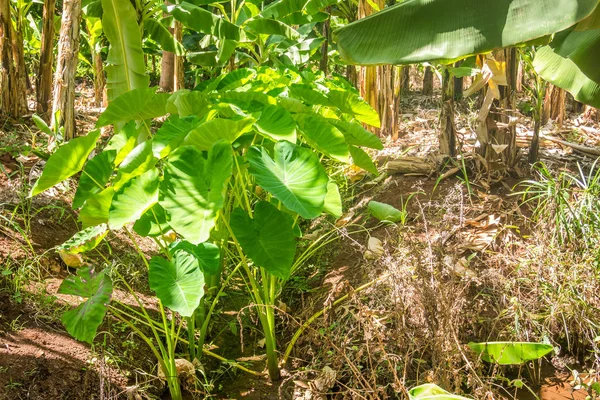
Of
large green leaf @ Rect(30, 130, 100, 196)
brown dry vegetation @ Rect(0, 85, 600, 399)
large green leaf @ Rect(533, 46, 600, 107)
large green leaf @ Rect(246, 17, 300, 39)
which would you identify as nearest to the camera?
large green leaf @ Rect(30, 130, 100, 196)

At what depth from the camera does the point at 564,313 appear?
9.24ft

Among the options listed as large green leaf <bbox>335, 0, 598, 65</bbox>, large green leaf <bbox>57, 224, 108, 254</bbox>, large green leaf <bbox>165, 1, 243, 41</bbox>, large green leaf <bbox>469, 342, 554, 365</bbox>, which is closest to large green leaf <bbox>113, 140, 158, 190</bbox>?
large green leaf <bbox>57, 224, 108, 254</bbox>

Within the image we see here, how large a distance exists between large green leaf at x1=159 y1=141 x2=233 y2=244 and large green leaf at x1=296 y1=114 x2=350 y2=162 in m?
0.54

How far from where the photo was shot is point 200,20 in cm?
507

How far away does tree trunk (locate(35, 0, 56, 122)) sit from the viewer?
17.0 ft

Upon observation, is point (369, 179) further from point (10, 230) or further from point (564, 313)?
point (10, 230)

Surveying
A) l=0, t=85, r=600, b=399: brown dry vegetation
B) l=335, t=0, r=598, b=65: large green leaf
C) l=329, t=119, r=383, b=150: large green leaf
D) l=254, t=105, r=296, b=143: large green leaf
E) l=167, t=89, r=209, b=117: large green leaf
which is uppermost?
l=335, t=0, r=598, b=65: large green leaf

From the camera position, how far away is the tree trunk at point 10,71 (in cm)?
495

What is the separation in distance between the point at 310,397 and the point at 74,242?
122 centimetres

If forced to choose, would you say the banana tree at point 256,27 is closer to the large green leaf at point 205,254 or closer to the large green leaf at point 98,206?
the large green leaf at point 98,206

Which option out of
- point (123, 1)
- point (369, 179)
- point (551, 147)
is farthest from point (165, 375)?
point (551, 147)

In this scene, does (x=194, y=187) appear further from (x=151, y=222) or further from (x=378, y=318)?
(x=378, y=318)

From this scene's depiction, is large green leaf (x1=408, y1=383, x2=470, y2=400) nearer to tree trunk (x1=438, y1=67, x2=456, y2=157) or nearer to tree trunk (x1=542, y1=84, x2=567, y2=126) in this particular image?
tree trunk (x1=438, y1=67, x2=456, y2=157)

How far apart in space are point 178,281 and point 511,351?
1.35 m
